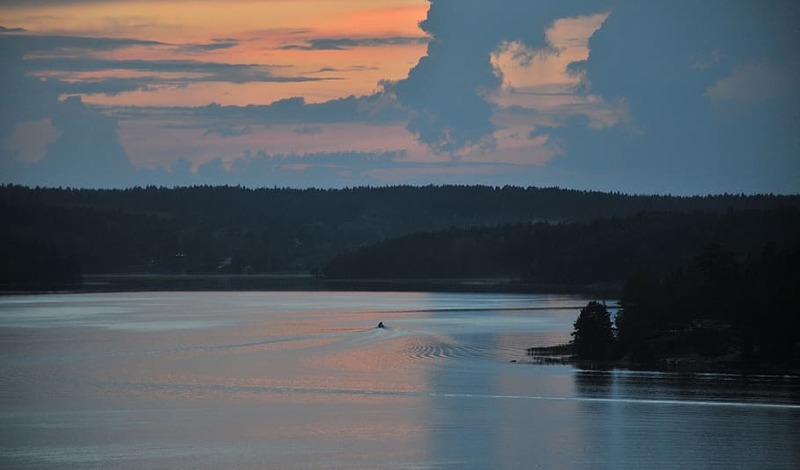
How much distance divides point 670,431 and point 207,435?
14.4 meters

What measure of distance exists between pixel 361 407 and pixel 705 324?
22.7 meters

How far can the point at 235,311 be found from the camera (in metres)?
116

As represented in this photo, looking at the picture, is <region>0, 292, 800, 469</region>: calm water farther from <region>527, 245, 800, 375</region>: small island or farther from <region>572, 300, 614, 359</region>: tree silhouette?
<region>527, 245, 800, 375</region>: small island

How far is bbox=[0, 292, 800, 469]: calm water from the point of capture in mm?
37469

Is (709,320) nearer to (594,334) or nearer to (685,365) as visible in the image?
(594,334)

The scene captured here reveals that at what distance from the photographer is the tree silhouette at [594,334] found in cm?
6043

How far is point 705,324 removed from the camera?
6325 cm

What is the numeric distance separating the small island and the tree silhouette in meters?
0.05

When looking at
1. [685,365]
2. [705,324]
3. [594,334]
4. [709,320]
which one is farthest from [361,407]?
[709,320]

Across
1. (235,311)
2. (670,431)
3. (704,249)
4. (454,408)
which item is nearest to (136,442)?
(454,408)

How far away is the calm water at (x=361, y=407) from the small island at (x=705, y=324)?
3.14 metres

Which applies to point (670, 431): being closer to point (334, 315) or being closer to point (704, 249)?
point (704, 249)

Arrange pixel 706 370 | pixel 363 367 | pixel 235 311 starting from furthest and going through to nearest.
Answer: pixel 235 311
pixel 363 367
pixel 706 370

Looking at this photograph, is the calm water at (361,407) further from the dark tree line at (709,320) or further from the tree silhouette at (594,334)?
the dark tree line at (709,320)
